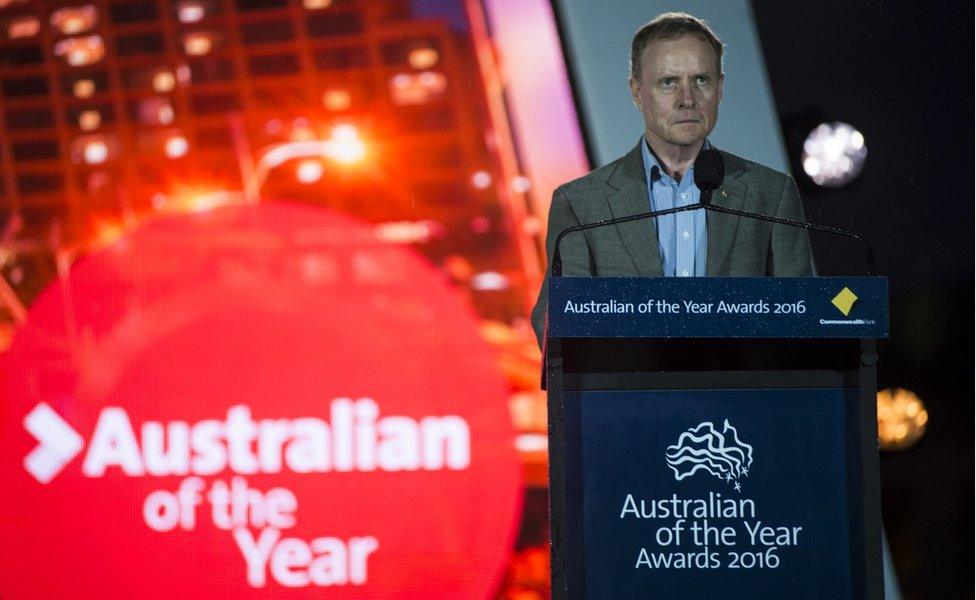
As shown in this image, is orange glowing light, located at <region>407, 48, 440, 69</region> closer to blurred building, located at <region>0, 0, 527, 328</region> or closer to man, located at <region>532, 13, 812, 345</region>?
blurred building, located at <region>0, 0, 527, 328</region>

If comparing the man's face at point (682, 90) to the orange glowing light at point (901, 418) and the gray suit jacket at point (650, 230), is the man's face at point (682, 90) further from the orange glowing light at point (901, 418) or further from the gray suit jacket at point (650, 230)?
the orange glowing light at point (901, 418)

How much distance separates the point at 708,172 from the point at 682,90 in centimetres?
48

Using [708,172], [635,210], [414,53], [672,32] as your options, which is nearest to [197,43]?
[414,53]

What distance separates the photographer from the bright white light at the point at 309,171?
3336 mm

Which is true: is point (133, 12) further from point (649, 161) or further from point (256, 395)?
point (649, 161)

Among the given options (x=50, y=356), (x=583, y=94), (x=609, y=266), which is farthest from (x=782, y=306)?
(x=50, y=356)

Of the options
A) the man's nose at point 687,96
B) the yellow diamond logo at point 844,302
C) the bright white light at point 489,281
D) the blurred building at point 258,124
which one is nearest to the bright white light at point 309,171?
the blurred building at point 258,124

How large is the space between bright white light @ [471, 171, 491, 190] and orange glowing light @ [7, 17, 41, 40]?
143cm

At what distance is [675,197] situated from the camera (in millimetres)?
2197

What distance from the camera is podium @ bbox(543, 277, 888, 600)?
151cm

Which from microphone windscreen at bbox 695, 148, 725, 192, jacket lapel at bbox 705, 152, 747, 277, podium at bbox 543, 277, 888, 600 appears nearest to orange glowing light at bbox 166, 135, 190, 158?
jacket lapel at bbox 705, 152, 747, 277

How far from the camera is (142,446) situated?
3271 mm

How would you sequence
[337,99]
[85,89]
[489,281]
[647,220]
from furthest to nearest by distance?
[85,89]
[337,99]
[489,281]
[647,220]

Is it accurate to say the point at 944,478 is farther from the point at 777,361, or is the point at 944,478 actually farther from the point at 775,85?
the point at 777,361
